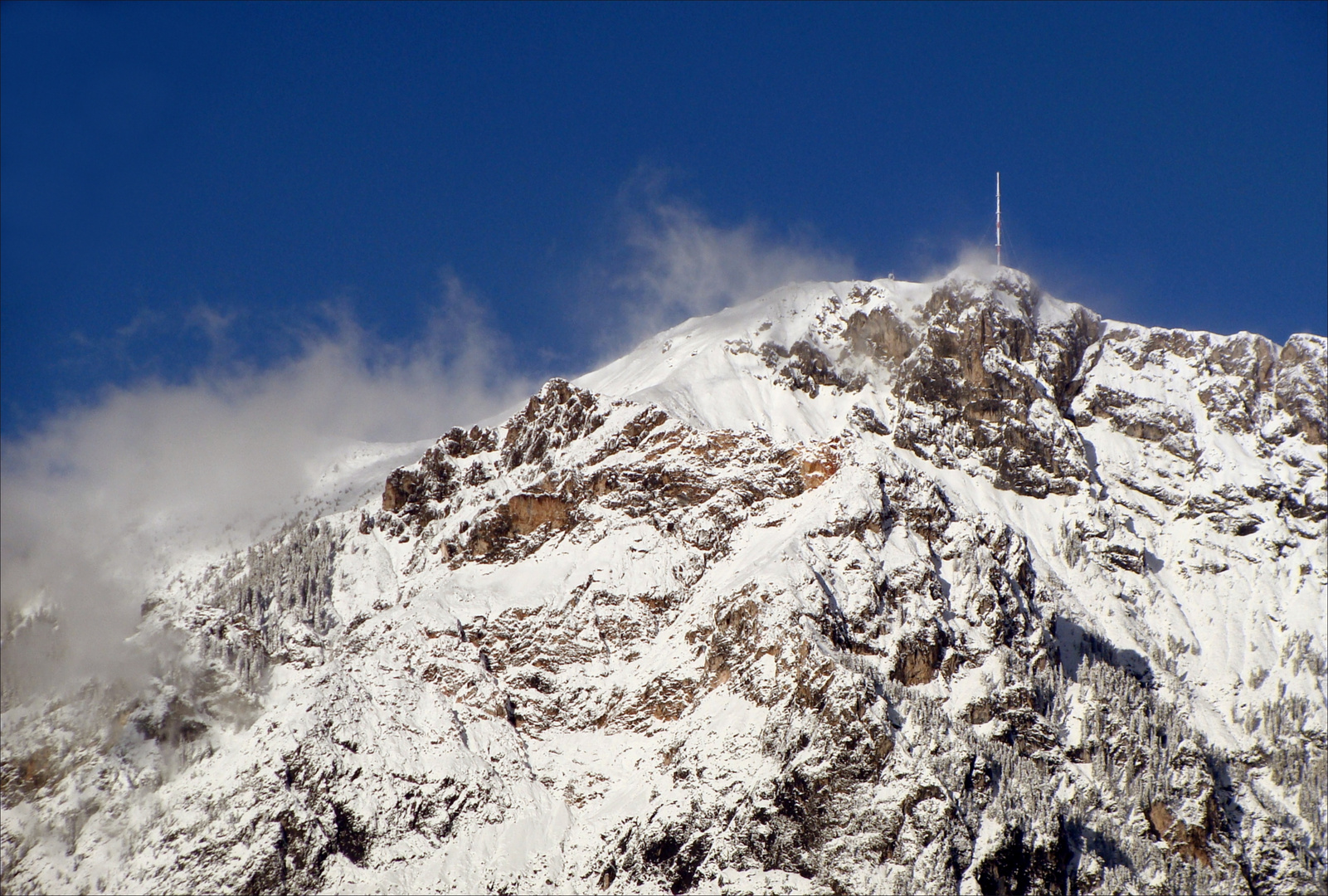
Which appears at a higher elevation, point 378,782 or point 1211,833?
point 378,782

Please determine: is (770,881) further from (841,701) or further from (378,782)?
(378,782)

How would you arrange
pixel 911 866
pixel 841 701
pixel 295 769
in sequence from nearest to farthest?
pixel 911 866
pixel 841 701
pixel 295 769

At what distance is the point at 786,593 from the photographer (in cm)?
19612

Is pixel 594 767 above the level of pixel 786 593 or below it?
below

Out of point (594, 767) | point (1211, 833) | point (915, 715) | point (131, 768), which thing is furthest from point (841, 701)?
point (131, 768)

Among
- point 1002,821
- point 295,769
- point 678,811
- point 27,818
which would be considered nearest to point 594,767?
point 678,811

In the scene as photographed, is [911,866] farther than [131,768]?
No

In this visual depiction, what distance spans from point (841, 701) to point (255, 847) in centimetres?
5979

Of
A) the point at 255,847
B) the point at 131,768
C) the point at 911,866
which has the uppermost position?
the point at 131,768

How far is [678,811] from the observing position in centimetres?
17975

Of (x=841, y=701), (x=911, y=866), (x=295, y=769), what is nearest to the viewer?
(x=911, y=866)

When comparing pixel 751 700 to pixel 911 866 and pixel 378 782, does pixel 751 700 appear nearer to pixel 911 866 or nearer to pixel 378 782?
pixel 911 866

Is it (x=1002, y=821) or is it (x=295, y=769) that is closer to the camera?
(x=1002, y=821)

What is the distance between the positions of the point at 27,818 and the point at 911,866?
93.3 metres
